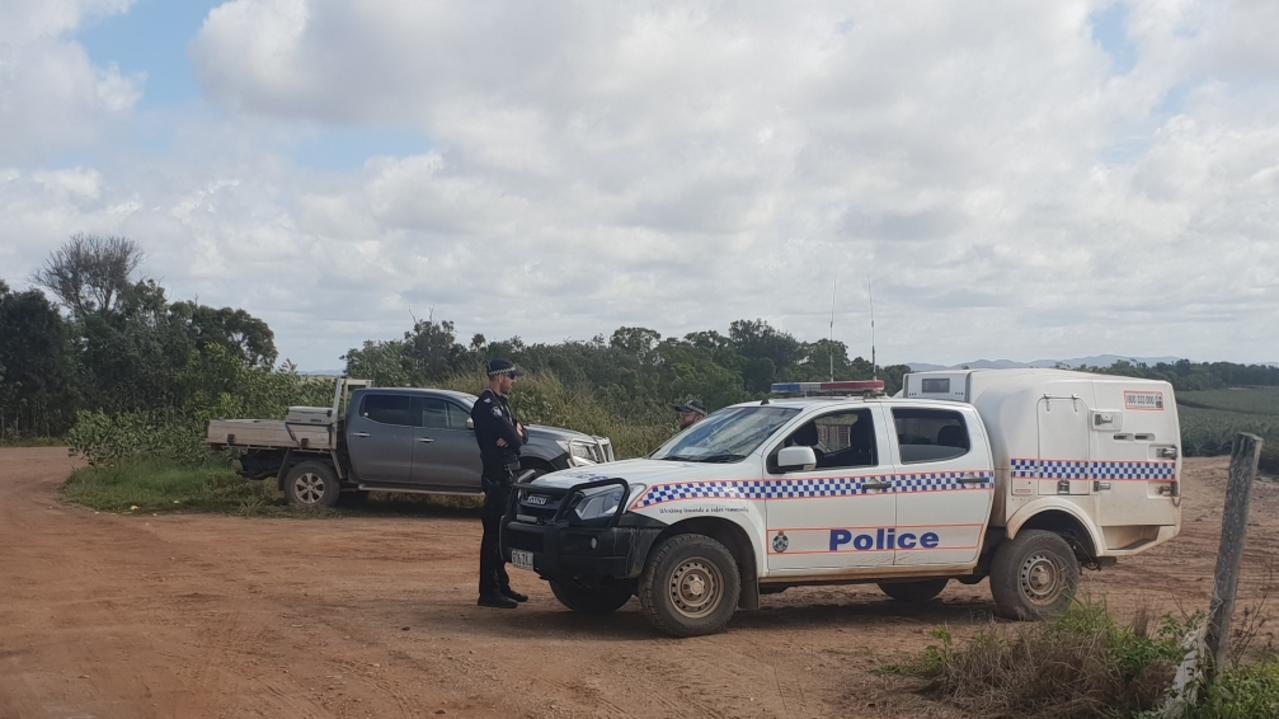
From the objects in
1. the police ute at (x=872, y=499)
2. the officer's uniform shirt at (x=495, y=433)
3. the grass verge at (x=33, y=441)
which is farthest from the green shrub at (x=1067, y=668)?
the grass verge at (x=33, y=441)

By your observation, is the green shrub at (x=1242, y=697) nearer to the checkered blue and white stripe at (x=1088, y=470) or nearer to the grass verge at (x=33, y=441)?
the checkered blue and white stripe at (x=1088, y=470)

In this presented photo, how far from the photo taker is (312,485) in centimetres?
1852

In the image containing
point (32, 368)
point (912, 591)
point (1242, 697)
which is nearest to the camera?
point (1242, 697)

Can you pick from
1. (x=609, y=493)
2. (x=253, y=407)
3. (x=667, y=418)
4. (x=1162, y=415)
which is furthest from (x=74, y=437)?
(x=1162, y=415)

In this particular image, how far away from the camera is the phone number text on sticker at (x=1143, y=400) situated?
10.5 meters

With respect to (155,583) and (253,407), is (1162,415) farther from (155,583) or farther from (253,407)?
(253,407)

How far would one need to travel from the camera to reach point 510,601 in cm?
1060

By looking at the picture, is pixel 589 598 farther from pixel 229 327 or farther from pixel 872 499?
pixel 229 327

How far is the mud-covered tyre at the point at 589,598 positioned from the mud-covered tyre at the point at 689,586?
110 centimetres

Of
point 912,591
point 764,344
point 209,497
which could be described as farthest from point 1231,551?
point 764,344

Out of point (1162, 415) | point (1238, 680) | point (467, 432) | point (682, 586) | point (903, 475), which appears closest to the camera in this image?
point (1238, 680)

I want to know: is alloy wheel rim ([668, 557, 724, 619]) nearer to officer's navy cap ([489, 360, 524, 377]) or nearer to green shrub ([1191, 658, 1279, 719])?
officer's navy cap ([489, 360, 524, 377])

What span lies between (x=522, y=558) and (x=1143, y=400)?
17.7 ft

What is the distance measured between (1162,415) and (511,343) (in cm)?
2839
